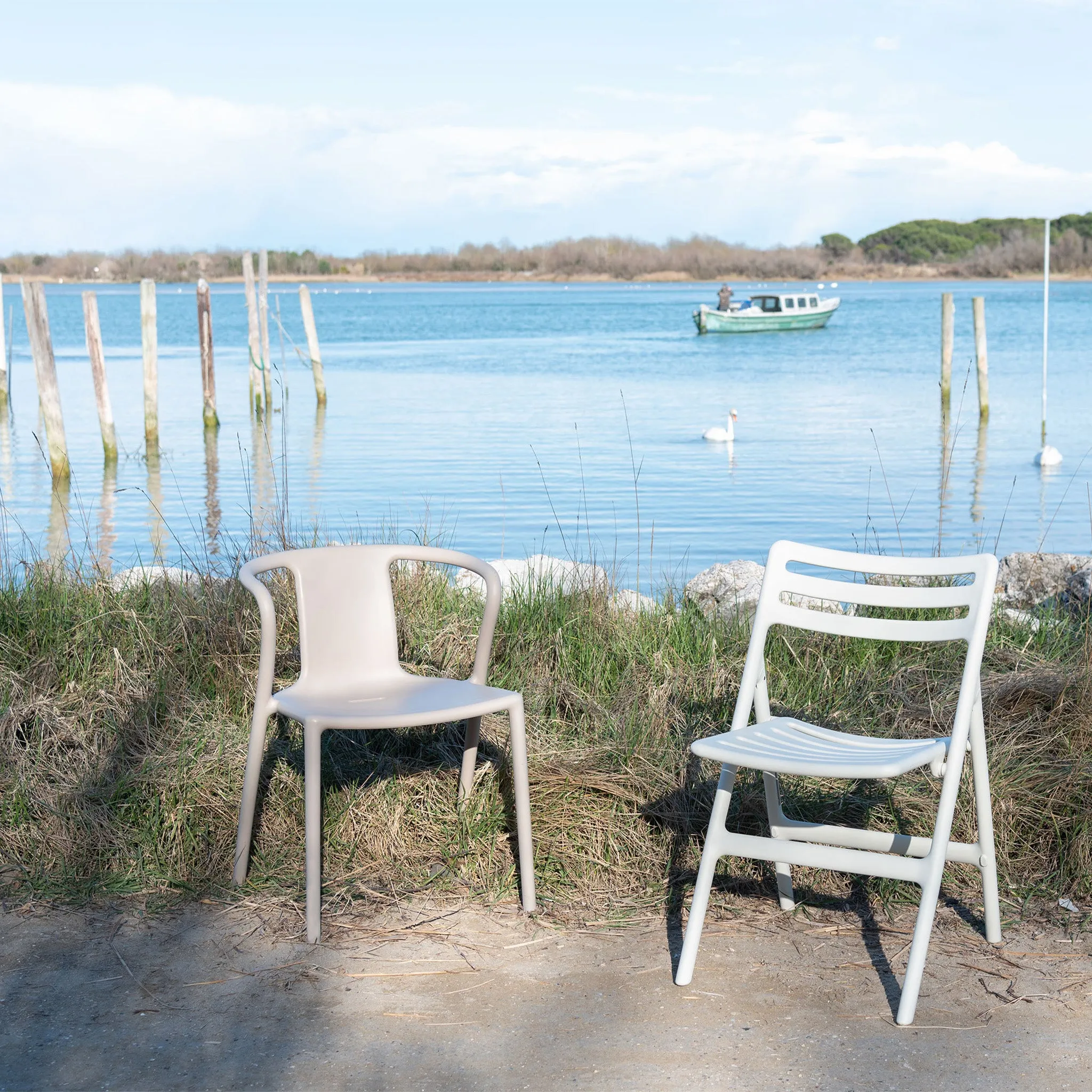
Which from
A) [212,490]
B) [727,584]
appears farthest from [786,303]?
[727,584]

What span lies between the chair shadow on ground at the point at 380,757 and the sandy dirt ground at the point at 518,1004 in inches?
18.8

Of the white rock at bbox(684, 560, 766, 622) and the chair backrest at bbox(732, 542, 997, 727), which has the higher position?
the chair backrest at bbox(732, 542, 997, 727)

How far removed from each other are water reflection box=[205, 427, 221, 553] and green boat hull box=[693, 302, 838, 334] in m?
30.0

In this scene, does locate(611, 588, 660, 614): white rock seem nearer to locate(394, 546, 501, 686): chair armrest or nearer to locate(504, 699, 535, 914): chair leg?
locate(394, 546, 501, 686): chair armrest

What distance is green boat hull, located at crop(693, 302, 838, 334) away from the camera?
159ft

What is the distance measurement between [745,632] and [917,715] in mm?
884

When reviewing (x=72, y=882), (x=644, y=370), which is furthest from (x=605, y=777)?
(x=644, y=370)

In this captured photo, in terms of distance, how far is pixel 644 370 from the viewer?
35531 millimetres

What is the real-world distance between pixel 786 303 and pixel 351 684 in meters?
47.3

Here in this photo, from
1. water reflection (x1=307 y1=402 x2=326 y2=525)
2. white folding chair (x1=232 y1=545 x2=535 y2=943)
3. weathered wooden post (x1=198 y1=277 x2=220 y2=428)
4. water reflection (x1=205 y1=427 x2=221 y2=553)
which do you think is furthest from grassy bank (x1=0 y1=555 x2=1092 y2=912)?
weathered wooden post (x1=198 y1=277 x2=220 y2=428)

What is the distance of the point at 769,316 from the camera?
48375 millimetres

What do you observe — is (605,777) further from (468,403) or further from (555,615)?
(468,403)

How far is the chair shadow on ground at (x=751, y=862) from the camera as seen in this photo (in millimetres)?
3777

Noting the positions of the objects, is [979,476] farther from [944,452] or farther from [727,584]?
[727,584]
